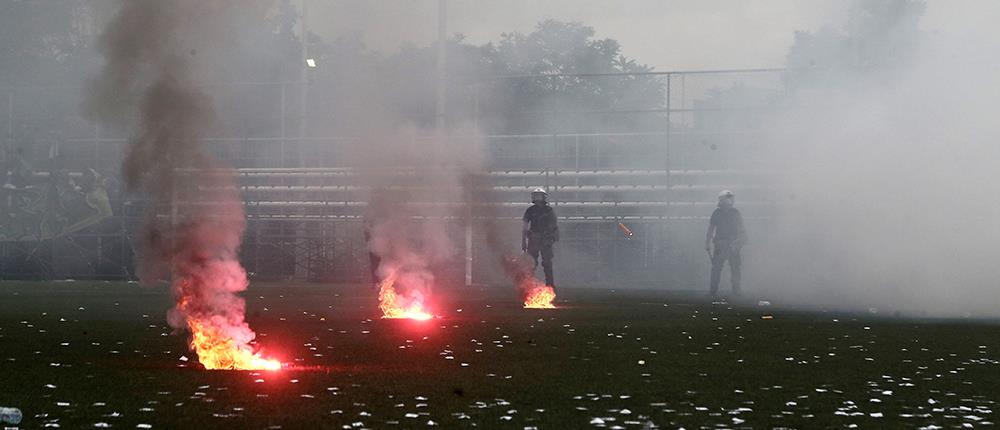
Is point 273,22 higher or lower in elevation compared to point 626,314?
higher

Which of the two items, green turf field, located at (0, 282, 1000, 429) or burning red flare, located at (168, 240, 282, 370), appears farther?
burning red flare, located at (168, 240, 282, 370)

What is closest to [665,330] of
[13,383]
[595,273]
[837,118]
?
[13,383]

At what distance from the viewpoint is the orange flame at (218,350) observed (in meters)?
13.4

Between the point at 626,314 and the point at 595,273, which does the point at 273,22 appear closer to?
the point at 626,314

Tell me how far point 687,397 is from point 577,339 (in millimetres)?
6045

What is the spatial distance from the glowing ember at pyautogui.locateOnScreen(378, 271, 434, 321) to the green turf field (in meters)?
0.62

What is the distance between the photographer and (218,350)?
43.9 ft

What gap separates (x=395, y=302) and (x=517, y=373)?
947 cm

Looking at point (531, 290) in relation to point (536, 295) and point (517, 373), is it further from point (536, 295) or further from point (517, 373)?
point (517, 373)

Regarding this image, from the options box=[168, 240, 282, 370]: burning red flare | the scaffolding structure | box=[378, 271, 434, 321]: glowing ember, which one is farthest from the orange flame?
the scaffolding structure

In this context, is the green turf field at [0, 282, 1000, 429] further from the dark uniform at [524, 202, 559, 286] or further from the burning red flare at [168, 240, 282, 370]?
the dark uniform at [524, 202, 559, 286]

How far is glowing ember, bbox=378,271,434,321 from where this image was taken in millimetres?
22531

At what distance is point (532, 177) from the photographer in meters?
44.4

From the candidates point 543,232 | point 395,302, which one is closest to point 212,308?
point 395,302
